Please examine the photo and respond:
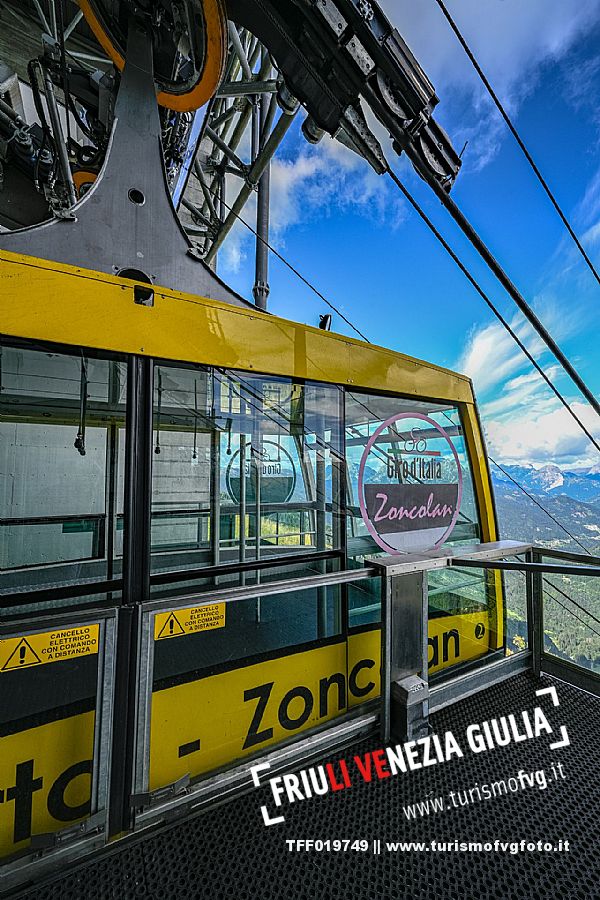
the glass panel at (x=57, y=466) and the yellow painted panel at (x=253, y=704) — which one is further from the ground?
the glass panel at (x=57, y=466)

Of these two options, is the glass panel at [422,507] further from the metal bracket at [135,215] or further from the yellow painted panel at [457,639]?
the metal bracket at [135,215]

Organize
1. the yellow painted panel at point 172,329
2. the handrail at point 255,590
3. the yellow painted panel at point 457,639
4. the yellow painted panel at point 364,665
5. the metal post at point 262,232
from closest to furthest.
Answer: the yellow painted panel at point 172,329 < the handrail at point 255,590 < the yellow painted panel at point 364,665 < the yellow painted panel at point 457,639 < the metal post at point 262,232

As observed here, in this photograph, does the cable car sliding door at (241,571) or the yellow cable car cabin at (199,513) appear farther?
the cable car sliding door at (241,571)

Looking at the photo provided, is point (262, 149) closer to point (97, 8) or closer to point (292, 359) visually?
point (97, 8)

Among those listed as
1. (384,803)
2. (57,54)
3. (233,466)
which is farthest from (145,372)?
(57,54)

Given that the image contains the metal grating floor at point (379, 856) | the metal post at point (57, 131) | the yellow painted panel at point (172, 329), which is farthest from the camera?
the metal post at point (57, 131)

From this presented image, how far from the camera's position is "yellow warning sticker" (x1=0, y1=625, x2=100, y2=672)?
1.29 m

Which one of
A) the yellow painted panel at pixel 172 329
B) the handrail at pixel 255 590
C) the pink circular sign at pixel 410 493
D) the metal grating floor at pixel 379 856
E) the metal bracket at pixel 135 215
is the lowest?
the metal grating floor at pixel 379 856

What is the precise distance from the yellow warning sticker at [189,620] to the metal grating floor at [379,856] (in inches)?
27.3

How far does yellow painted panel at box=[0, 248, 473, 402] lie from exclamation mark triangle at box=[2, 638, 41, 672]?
1042 mm

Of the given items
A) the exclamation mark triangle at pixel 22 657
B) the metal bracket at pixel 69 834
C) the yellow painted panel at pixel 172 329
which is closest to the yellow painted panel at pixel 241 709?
the metal bracket at pixel 69 834

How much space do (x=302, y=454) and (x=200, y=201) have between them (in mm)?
10492

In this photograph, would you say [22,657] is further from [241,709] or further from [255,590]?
[241,709]

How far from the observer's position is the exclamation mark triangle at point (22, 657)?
129cm
